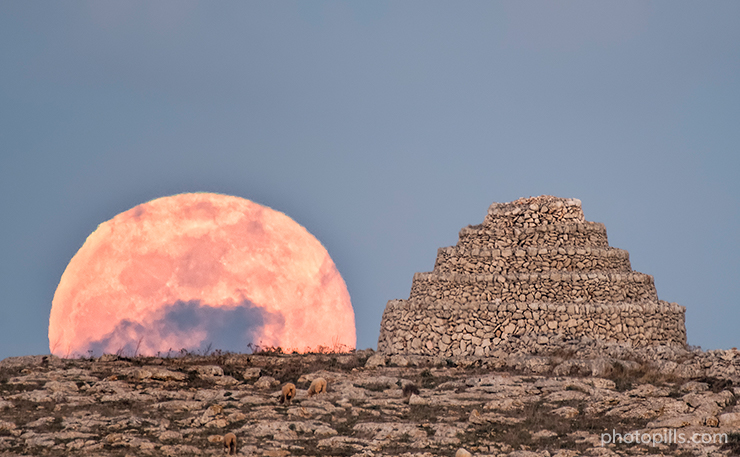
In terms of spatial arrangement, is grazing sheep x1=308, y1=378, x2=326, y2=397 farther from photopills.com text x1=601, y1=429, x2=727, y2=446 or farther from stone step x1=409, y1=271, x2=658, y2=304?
stone step x1=409, y1=271, x2=658, y2=304

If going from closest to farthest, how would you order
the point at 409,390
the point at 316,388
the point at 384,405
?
1. the point at 384,405
2. the point at 316,388
3. the point at 409,390

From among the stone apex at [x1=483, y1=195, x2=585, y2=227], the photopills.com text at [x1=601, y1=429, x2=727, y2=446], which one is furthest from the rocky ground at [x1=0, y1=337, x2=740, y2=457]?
the stone apex at [x1=483, y1=195, x2=585, y2=227]

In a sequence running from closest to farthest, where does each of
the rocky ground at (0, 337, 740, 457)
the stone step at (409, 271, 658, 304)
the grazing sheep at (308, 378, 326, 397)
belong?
the rocky ground at (0, 337, 740, 457), the grazing sheep at (308, 378, 326, 397), the stone step at (409, 271, 658, 304)

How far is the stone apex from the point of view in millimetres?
33500

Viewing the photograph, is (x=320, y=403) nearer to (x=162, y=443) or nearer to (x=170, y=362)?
(x=162, y=443)

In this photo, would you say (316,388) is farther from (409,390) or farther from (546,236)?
(546,236)

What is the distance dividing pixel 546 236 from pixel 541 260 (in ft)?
5.41

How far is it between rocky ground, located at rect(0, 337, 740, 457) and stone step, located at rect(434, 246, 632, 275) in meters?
5.08

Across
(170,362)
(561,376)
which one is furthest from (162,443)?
(561,376)

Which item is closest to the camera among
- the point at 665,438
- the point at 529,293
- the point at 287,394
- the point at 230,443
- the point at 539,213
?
the point at 230,443

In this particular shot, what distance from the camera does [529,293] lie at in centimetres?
3053

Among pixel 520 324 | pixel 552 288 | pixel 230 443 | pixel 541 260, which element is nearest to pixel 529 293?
pixel 552 288

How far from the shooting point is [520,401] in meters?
19.3

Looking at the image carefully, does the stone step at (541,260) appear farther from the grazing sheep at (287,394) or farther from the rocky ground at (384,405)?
the grazing sheep at (287,394)
